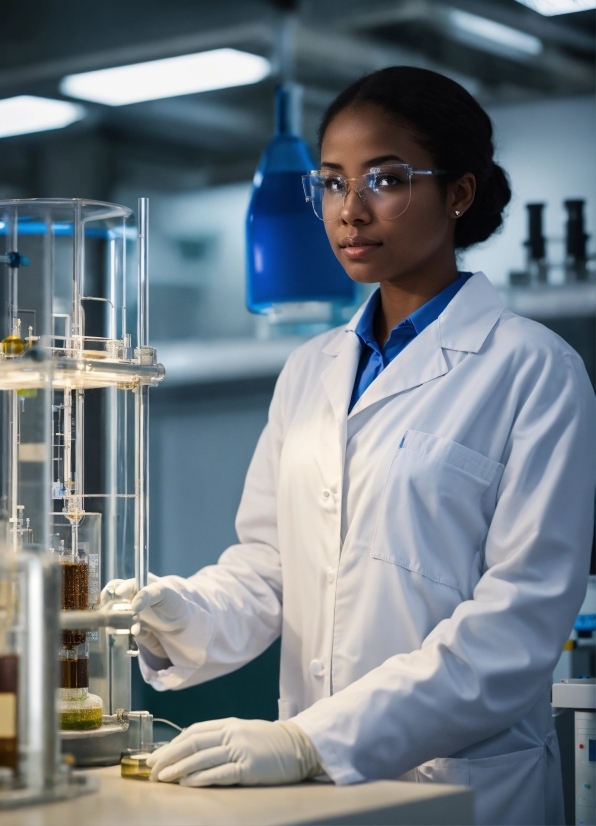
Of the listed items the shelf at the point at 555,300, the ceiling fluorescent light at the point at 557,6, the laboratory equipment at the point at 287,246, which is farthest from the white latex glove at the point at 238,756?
the ceiling fluorescent light at the point at 557,6

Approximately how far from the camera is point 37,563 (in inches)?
41.9

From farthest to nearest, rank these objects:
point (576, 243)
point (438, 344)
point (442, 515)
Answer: point (576, 243), point (438, 344), point (442, 515)

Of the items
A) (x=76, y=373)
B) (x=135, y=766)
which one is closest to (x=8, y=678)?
(x=135, y=766)

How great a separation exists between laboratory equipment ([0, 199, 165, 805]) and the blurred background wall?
1552 mm

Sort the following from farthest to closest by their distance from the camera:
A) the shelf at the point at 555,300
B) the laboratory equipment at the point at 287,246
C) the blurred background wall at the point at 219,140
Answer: the blurred background wall at the point at 219,140 → the shelf at the point at 555,300 → the laboratory equipment at the point at 287,246

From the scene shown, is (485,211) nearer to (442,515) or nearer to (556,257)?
(442,515)

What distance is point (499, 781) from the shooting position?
146 cm

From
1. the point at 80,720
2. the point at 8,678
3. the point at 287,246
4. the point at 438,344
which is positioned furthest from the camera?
the point at 287,246

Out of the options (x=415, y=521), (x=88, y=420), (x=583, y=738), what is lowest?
(x=583, y=738)

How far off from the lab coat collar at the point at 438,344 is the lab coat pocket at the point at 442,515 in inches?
5.3

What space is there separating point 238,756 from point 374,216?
766 millimetres

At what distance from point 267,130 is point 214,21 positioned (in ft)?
1.17

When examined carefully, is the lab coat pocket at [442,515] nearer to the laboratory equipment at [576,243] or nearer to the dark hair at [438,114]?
the dark hair at [438,114]

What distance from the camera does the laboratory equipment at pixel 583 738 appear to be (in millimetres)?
1691
